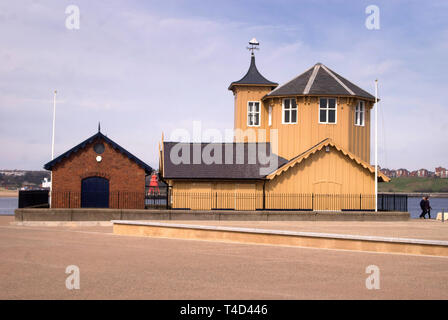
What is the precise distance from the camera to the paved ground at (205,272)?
1148 cm

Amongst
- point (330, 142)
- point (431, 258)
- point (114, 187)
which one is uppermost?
point (330, 142)

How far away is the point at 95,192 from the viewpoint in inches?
1373

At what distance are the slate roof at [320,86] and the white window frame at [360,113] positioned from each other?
0.74m

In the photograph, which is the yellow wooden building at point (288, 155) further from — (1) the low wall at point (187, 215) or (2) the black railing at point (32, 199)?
(2) the black railing at point (32, 199)

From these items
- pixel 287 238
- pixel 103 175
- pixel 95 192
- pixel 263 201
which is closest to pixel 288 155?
pixel 263 201

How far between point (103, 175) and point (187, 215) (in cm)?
626

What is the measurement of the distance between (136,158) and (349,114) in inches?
617

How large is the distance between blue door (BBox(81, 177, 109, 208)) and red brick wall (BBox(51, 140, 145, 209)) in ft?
0.80

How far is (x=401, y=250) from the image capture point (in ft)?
61.9

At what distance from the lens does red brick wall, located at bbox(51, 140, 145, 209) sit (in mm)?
34594

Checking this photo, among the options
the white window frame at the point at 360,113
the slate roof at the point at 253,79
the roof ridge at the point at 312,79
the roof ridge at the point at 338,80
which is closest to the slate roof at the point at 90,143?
the roof ridge at the point at 312,79

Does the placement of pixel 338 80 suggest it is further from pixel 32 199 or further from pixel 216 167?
pixel 32 199
